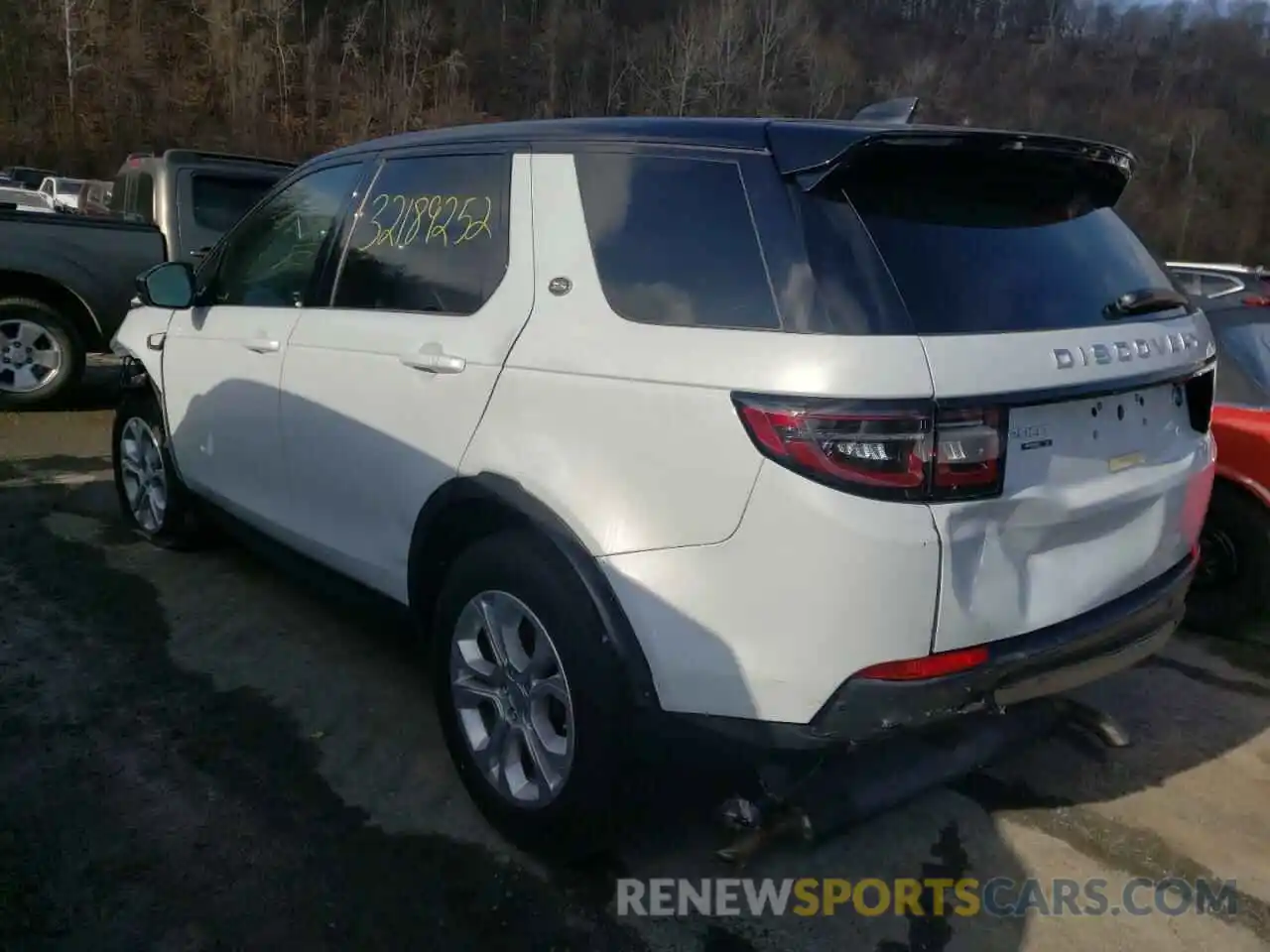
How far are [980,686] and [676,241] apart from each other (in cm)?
121

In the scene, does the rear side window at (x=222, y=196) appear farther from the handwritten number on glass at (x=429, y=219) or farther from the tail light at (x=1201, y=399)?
the tail light at (x=1201, y=399)

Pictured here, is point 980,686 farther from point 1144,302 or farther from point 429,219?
point 429,219

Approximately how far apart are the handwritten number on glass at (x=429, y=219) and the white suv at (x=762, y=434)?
16 mm

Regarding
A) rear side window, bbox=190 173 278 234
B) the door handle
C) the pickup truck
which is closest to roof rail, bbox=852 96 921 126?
the door handle

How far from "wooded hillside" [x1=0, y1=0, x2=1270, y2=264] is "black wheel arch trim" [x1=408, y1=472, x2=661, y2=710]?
143 feet

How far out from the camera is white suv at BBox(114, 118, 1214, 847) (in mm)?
2090

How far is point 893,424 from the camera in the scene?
2.04 metres

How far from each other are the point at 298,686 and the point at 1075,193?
2915 mm

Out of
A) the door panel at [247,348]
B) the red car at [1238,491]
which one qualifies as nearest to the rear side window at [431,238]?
the door panel at [247,348]

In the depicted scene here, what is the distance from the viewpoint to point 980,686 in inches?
86.7

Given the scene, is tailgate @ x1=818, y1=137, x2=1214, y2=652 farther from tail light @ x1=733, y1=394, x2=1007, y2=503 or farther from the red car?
the red car

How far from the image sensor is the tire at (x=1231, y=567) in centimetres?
419

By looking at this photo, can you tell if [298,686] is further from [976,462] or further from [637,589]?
[976,462]

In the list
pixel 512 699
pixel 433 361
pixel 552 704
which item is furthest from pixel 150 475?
pixel 552 704
